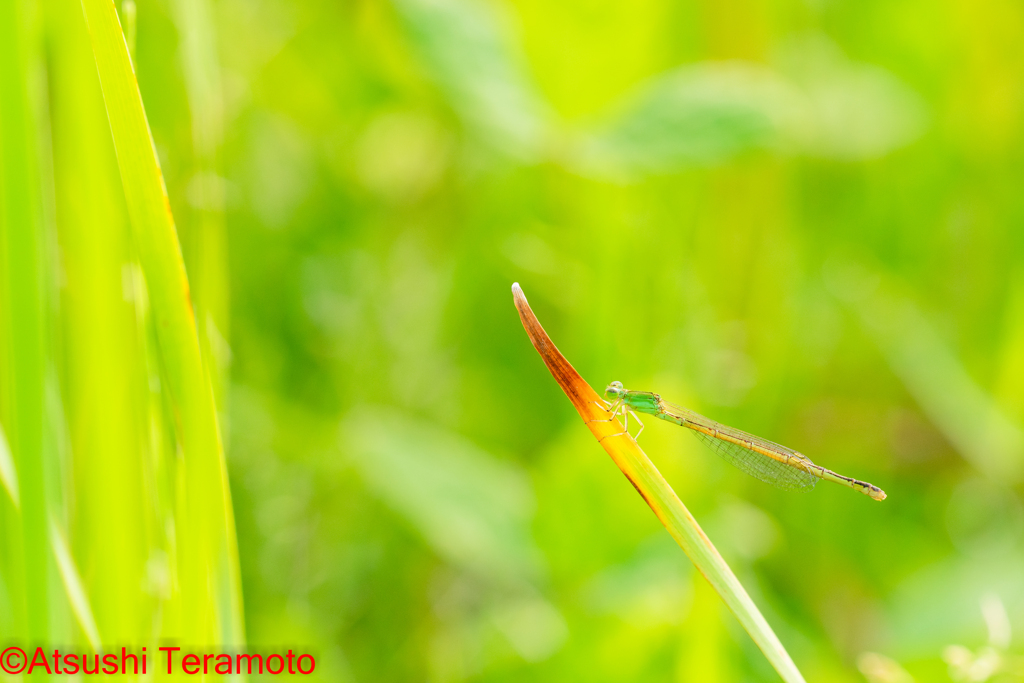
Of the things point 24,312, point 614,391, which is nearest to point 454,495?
point 614,391

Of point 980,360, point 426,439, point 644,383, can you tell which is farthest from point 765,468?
point 980,360

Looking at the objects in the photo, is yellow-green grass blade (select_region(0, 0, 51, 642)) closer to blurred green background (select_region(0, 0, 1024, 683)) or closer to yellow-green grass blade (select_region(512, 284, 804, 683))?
blurred green background (select_region(0, 0, 1024, 683))

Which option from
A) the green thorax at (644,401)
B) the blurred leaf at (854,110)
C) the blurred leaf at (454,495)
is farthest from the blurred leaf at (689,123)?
the blurred leaf at (854,110)

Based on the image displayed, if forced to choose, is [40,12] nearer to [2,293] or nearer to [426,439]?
[2,293]

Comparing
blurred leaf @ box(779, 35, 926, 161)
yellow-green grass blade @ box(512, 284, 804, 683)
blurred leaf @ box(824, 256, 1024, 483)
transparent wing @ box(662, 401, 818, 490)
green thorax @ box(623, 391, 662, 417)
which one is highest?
blurred leaf @ box(779, 35, 926, 161)

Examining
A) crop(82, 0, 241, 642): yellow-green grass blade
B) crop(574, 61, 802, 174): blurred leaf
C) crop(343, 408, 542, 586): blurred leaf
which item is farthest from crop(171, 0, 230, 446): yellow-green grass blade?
crop(574, 61, 802, 174): blurred leaf

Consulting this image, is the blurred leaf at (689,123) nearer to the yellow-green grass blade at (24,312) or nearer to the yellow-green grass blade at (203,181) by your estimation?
the yellow-green grass blade at (203,181)
